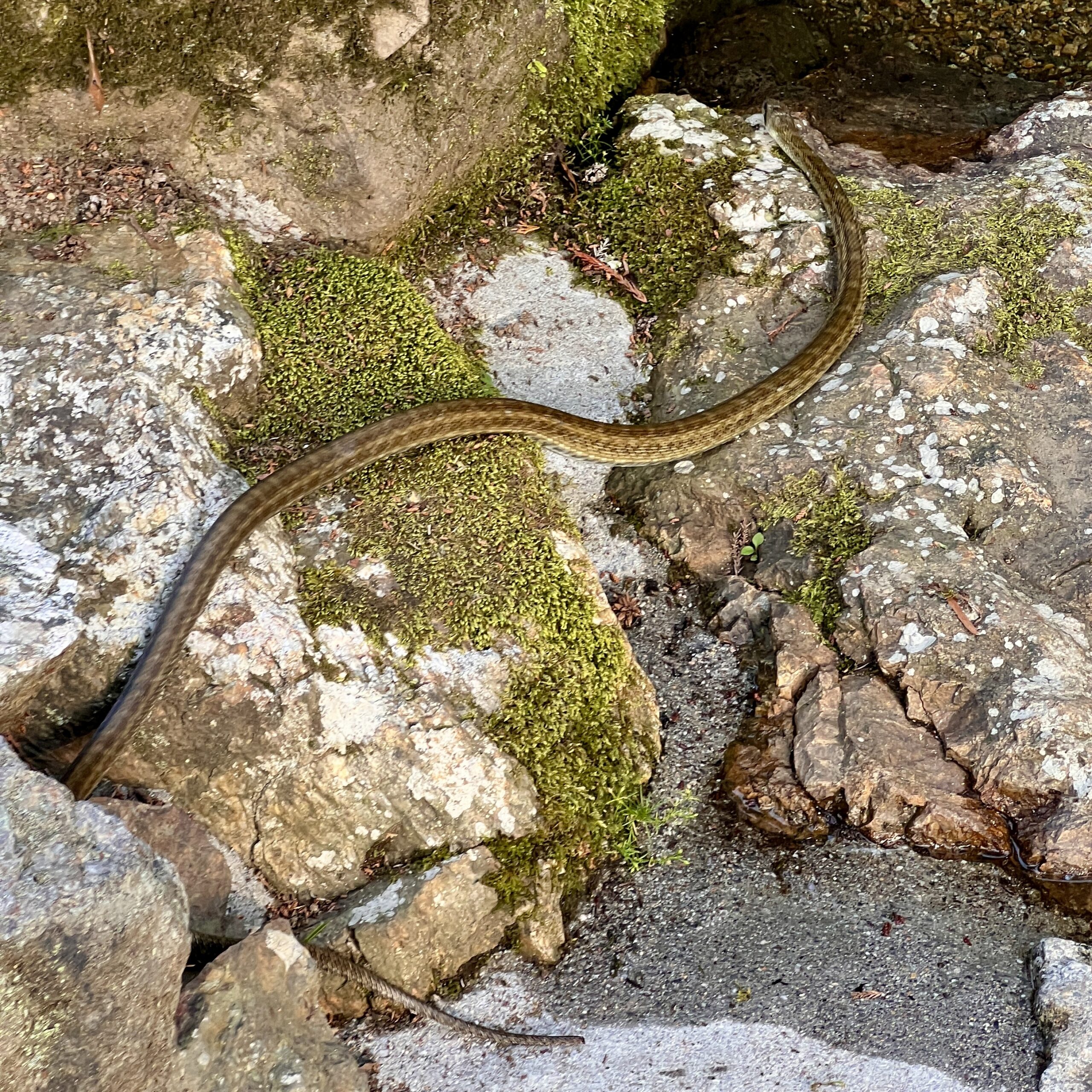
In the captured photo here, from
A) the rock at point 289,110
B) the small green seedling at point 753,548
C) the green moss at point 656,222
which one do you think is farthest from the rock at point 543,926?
the rock at point 289,110

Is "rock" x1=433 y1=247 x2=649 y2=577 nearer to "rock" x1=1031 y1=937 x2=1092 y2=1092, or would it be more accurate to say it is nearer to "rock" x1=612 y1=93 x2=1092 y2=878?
"rock" x1=612 y1=93 x2=1092 y2=878

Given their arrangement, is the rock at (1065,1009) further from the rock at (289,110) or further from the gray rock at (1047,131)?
the gray rock at (1047,131)

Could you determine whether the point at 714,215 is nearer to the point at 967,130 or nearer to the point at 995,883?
the point at 967,130

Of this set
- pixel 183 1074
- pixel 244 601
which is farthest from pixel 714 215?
pixel 183 1074

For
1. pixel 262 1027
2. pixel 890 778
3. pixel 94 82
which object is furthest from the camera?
pixel 94 82

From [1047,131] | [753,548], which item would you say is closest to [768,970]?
[753,548]

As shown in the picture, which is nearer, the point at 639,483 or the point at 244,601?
the point at 244,601

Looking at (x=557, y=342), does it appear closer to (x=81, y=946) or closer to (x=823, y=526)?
(x=823, y=526)

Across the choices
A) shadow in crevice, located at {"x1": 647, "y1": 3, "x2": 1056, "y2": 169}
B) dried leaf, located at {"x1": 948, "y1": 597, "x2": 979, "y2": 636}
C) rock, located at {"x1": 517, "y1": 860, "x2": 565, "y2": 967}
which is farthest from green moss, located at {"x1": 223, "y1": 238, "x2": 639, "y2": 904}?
shadow in crevice, located at {"x1": 647, "y1": 3, "x2": 1056, "y2": 169}
